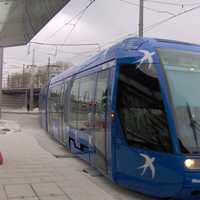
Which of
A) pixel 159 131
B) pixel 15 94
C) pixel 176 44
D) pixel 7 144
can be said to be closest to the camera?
pixel 159 131

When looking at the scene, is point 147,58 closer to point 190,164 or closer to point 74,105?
point 190,164

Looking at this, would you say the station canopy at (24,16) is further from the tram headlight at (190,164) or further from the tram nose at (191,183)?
the tram nose at (191,183)

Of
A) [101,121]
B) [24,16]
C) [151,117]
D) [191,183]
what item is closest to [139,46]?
[151,117]

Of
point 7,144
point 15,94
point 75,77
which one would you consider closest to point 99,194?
point 75,77

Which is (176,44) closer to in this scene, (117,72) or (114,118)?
(117,72)

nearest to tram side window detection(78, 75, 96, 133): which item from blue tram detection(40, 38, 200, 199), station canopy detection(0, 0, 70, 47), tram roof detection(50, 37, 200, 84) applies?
blue tram detection(40, 38, 200, 199)

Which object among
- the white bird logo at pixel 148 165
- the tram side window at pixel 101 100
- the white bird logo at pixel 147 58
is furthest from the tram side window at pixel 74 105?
the white bird logo at pixel 148 165

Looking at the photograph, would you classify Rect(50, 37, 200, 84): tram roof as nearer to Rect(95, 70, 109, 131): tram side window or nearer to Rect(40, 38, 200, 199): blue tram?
Rect(40, 38, 200, 199): blue tram

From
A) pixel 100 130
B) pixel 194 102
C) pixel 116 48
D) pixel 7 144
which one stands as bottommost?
pixel 7 144

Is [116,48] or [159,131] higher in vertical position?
[116,48]

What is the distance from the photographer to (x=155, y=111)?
21.2 feet

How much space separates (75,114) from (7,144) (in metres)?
4.82

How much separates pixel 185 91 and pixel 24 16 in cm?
499

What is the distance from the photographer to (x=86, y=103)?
376 inches
